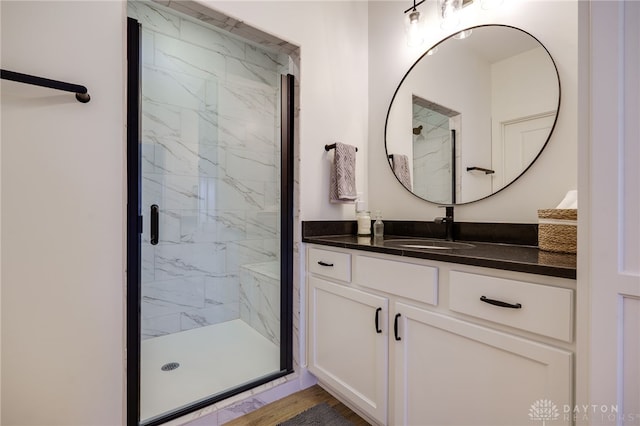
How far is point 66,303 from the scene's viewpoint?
1076mm

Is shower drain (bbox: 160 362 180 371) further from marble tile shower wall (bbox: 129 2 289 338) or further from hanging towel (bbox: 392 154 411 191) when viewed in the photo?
hanging towel (bbox: 392 154 411 191)

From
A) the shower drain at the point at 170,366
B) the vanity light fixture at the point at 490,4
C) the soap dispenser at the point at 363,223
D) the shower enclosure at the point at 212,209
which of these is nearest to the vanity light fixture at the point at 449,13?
the vanity light fixture at the point at 490,4

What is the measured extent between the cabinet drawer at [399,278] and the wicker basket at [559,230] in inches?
16.8

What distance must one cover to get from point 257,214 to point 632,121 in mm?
1910

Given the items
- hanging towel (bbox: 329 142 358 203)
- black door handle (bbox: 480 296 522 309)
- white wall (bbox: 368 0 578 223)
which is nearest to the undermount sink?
white wall (bbox: 368 0 578 223)

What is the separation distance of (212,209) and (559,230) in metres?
2.23

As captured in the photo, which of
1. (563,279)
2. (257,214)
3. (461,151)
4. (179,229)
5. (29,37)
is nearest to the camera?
(563,279)

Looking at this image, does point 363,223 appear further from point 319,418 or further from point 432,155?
point 319,418

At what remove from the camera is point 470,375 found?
964 mm

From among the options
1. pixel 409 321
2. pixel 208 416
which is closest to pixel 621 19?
pixel 409 321

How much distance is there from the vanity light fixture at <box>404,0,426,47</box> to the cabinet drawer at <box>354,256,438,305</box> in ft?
4.73

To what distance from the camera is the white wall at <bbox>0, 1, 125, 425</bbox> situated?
99 centimetres

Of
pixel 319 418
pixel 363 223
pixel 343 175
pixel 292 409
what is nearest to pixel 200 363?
pixel 292 409

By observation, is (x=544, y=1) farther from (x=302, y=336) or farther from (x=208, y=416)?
(x=208, y=416)
